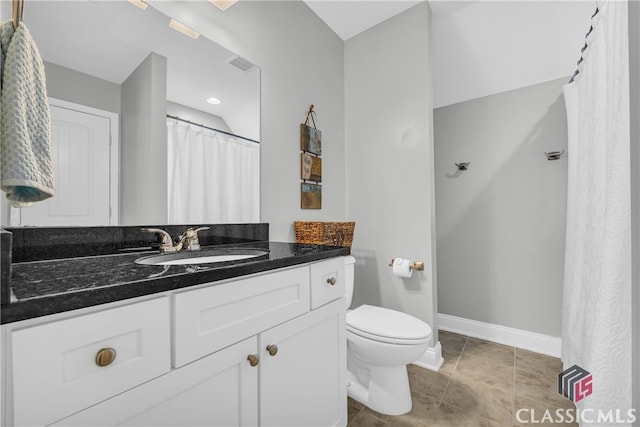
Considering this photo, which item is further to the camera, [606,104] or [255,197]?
[255,197]

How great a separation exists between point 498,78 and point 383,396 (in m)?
2.41

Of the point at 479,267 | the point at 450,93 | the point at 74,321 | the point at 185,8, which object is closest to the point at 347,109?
the point at 450,93

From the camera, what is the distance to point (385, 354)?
1.39 metres

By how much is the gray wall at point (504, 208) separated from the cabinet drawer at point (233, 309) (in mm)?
1974

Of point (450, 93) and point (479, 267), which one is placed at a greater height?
point (450, 93)

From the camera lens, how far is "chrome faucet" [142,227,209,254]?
1100mm

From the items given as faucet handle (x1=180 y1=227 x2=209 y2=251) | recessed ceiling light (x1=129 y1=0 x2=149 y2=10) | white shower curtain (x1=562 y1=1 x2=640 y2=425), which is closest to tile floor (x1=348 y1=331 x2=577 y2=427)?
white shower curtain (x1=562 y1=1 x2=640 y2=425)

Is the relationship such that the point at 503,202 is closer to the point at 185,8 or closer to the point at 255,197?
the point at 255,197

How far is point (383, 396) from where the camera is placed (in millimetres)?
1469

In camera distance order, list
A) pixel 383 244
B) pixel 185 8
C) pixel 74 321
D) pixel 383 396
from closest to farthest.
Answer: pixel 74 321 < pixel 185 8 < pixel 383 396 < pixel 383 244

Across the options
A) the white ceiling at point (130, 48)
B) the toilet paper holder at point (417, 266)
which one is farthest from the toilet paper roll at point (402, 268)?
the white ceiling at point (130, 48)

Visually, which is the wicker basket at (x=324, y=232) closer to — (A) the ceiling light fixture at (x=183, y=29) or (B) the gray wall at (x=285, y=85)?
(B) the gray wall at (x=285, y=85)

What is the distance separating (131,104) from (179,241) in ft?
1.90

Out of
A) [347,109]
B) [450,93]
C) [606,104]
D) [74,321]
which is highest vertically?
[450,93]
